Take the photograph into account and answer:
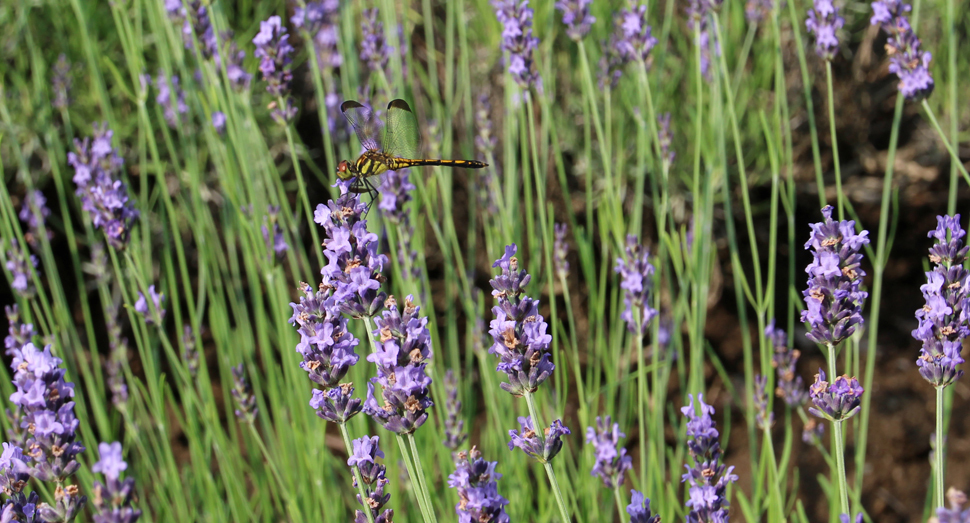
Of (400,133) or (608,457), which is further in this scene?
(400,133)

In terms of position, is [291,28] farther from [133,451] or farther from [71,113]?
[133,451]

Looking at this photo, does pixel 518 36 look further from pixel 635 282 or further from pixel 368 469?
pixel 368 469

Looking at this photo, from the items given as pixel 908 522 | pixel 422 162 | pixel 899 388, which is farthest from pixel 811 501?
pixel 422 162

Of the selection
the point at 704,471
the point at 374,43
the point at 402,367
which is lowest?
the point at 704,471

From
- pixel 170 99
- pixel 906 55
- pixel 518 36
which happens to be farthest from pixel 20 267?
pixel 906 55

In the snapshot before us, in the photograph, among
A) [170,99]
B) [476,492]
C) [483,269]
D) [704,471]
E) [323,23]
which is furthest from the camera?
[483,269]

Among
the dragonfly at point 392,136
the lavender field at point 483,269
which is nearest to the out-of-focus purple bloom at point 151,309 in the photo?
the lavender field at point 483,269

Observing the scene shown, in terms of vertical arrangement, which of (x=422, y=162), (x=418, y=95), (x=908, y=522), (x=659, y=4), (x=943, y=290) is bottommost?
(x=908, y=522)
